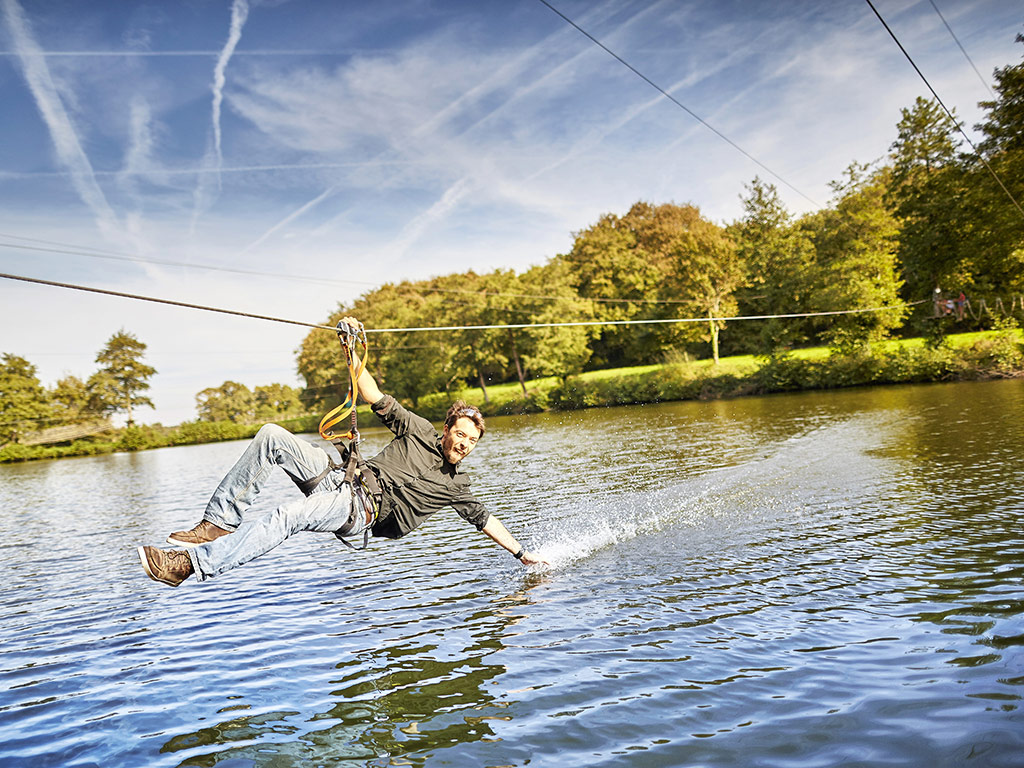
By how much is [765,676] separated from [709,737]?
102 centimetres

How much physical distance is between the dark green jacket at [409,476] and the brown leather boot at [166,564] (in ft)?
5.58

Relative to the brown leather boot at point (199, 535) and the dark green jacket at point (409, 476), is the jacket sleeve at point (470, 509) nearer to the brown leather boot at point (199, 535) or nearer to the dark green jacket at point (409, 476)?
the dark green jacket at point (409, 476)

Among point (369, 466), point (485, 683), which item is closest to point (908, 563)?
point (485, 683)

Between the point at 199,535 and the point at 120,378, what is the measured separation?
91.2 m

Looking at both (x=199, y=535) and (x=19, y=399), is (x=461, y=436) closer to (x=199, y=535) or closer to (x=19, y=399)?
(x=199, y=535)

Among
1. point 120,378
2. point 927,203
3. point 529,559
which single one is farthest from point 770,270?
point 120,378

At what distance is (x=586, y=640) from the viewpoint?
613cm

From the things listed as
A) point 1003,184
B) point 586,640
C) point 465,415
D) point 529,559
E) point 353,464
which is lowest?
point 586,640

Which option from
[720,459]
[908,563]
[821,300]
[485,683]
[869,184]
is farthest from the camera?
[869,184]

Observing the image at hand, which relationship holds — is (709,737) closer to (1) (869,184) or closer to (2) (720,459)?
(2) (720,459)

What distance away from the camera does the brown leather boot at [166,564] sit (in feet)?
15.9

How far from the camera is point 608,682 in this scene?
204 inches

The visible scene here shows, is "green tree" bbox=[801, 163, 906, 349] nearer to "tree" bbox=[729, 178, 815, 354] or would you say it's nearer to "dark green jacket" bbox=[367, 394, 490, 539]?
"tree" bbox=[729, 178, 815, 354]

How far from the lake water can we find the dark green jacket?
4.19 ft
